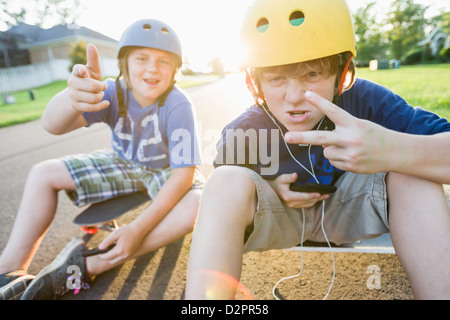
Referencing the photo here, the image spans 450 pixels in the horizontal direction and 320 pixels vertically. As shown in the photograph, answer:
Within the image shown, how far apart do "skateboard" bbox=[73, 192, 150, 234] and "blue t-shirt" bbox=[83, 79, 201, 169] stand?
0.81 ft

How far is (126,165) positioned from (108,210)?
14.0 inches

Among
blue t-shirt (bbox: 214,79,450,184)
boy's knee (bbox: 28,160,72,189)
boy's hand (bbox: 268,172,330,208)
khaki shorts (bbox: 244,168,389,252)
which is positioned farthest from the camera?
boy's knee (bbox: 28,160,72,189)

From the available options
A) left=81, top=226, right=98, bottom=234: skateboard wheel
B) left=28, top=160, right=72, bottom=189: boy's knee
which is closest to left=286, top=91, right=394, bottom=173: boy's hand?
left=28, top=160, right=72, bottom=189: boy's knee

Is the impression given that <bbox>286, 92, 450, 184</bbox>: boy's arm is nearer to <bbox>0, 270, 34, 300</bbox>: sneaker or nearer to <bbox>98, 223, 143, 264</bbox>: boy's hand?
<bbox>98, 223, 143, 264</bbox>: boy's hand

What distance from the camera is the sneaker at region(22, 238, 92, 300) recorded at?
1.56m

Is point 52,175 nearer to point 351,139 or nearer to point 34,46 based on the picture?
point 351,139

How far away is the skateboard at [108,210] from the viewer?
6.33 ft

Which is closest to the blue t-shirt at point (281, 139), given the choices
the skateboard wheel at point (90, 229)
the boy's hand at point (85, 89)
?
the boy's hand at point (85, 89)

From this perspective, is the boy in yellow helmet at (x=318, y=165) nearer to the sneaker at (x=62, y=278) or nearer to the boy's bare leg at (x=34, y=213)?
the sneaker at (x=62, y=278)

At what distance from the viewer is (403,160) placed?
984mm

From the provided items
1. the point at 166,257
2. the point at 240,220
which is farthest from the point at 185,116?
the point at 240,220

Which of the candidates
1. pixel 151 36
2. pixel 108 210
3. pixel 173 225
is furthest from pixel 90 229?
pixel 151 36

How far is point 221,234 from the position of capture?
1005mm
